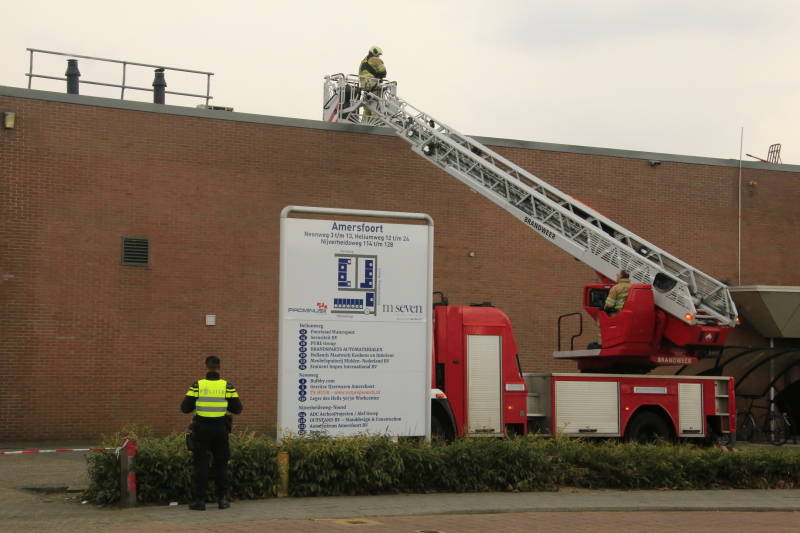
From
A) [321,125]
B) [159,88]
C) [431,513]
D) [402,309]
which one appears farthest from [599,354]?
[159,88]

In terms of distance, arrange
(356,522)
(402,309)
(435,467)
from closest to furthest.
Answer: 1. (356,522)
2. (435,467)
3. (402,309)

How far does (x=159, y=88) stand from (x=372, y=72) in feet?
15.7

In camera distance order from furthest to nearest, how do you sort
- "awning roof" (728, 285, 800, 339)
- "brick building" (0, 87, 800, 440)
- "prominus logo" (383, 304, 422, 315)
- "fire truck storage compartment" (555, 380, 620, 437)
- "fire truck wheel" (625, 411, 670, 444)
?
"awning roof" (728, 285, 800, 339) → "brick building" (0, 87, 800, 440) → "fire truck wheel" (625, 411, 670, 444) → "fire truck storage compartment" (555, 380, 620, 437) → "prominus logo" (383, 304, 422, 315)

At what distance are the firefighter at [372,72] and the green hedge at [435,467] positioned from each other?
10.6 m

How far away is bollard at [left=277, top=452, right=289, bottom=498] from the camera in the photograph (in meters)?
10.3

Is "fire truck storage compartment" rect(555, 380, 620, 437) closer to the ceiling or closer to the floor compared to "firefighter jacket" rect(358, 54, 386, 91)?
closer to the floor

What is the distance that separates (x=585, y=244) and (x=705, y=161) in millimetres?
7548

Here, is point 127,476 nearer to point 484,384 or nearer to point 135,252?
point 484,384

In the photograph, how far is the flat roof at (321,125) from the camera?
18.3 metres

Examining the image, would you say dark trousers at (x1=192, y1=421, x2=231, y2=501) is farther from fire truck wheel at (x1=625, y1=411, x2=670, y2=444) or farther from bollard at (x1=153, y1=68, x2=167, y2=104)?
bollard at (x1=153, y1=68, x2=167, y2=104)

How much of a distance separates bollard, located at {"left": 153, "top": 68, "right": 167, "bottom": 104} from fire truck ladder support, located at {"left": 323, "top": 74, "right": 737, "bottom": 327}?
12.5 ft

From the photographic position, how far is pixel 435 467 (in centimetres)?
1109

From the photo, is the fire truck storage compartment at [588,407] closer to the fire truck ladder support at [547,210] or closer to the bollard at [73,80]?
the fire truck ladder support at [547,210]

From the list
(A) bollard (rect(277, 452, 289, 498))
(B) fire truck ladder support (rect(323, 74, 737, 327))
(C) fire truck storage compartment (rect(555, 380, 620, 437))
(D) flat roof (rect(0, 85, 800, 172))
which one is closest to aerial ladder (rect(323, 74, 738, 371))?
(B) fire truck ladder support (rect(323, 74, 737, 327))
